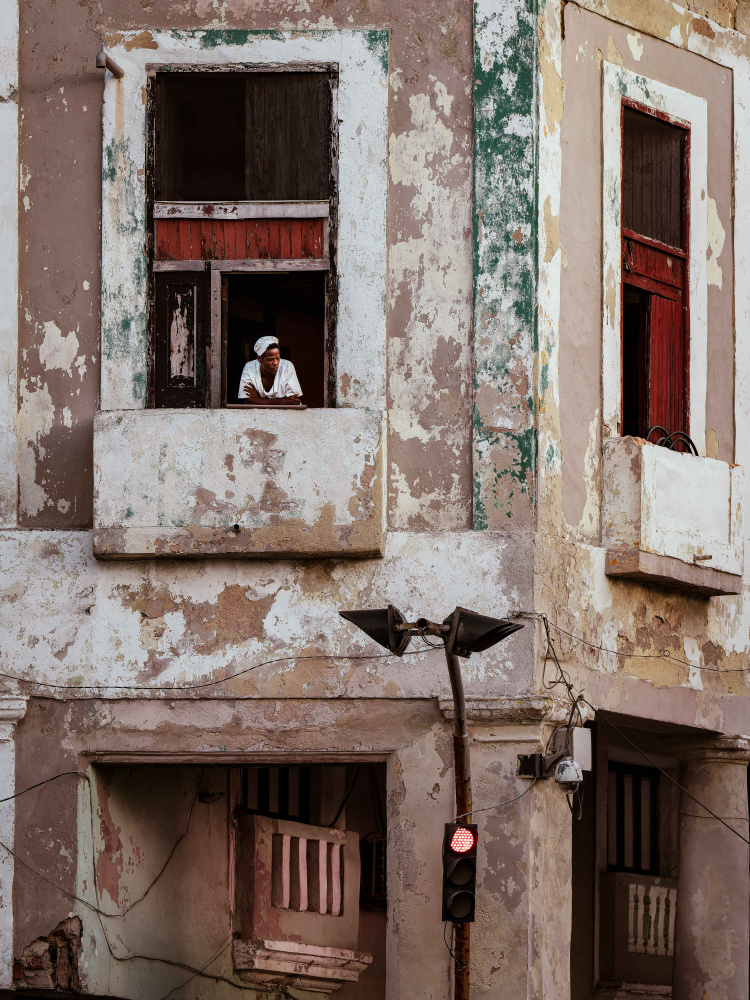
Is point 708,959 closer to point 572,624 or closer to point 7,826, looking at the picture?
point 572,624

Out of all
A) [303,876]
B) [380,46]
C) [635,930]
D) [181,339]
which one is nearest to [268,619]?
[181,339]

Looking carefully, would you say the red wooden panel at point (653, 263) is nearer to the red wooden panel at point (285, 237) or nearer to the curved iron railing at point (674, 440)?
the curved iron railing at point (674, 440)

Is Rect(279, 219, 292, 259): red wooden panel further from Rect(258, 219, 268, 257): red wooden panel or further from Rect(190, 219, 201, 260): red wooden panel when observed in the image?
Rect(190, 219, 201, 260): red wooden panel

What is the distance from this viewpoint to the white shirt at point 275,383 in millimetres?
12320

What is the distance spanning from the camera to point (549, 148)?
1252 cm

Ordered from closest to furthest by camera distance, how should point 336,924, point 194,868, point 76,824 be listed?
point 76,824 < point 194,868 < point 336,924

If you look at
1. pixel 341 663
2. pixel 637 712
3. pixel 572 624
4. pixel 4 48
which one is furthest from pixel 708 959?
pixel 4 48

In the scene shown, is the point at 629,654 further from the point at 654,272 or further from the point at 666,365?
the point at 654,272

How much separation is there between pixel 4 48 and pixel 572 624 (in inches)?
231

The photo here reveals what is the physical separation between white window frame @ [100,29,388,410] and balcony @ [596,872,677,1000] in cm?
631

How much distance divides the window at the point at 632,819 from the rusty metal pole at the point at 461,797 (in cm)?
547

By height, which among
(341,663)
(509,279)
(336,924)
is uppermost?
(509,279)

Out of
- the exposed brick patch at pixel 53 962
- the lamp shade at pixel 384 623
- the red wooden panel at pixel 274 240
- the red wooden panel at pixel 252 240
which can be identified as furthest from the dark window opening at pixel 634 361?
A: the exposed brick patch at pixel 53 962

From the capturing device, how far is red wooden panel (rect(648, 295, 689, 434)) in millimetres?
13445
